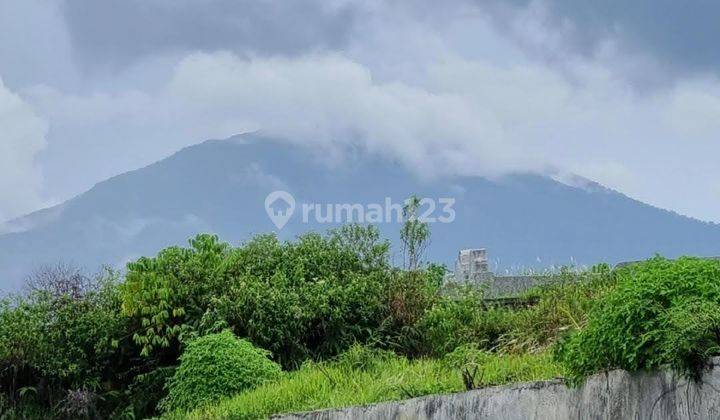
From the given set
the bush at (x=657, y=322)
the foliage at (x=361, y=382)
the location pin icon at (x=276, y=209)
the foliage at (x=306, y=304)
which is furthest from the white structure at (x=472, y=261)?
the bush at (x=657, y=322)

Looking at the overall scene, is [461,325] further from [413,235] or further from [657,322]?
[657,322]

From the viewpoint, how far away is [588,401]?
903 cm

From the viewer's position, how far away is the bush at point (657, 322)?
8070 mm

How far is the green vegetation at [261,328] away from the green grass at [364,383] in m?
0.03

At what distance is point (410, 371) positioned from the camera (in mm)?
12602

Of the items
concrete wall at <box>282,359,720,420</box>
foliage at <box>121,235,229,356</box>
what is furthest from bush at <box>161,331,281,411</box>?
concrete wall at <box>282,359,720,420</box>

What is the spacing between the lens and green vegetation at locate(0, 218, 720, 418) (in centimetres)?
1388

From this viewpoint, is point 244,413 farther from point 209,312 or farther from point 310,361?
point 209,312

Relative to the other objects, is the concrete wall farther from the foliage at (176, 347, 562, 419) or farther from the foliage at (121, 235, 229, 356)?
the foliage at (121, 235, 229, 356)

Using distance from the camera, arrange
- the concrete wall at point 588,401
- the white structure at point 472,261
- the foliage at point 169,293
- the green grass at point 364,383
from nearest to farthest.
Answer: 1. the concrete wall at point 588,401
2. the green grass at point 364,383
3. the foliage at point 169,293
4. the white structure at point 472,261

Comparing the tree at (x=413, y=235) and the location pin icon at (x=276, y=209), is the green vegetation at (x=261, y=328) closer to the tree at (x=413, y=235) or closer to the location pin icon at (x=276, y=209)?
the tree at (x=413, y=235)

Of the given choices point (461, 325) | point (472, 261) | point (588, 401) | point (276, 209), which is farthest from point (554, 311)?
point (472, 261)

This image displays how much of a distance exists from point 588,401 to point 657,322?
94cm

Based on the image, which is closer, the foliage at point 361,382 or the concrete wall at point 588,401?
the concrete wall at point 588,401
